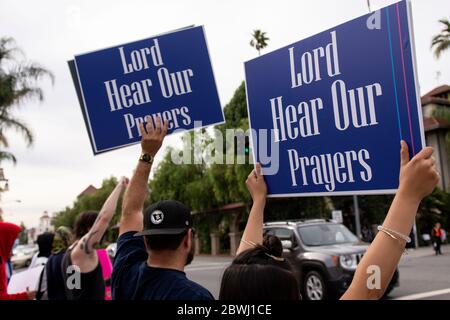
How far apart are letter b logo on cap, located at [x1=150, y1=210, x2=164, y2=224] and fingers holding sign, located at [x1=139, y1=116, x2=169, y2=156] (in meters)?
0.55

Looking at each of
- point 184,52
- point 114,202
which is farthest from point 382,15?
point 114,202

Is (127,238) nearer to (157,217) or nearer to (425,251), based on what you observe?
(157,217)

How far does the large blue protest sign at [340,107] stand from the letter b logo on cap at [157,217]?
75 cm

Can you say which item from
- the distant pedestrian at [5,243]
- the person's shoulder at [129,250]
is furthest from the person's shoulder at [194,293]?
the distant pedestrian at [5,243]

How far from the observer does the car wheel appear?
902cm

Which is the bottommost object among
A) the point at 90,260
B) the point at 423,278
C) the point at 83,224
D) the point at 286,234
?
the point at 423,278

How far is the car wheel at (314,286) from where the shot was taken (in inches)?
355

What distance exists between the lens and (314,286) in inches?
364

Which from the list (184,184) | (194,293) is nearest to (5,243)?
(194,293)

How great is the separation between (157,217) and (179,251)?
16 centimetres

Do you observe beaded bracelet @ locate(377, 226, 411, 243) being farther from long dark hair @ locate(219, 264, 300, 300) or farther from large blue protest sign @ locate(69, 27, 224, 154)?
large blue protest sign @ locate(69, 27, 224, 154)

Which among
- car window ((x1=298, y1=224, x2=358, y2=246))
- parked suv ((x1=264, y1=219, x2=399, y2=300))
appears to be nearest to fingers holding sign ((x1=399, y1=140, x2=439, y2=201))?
parked suv ((x1=264, y1=219, x2=399, y2=300))

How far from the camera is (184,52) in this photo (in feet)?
9.06
